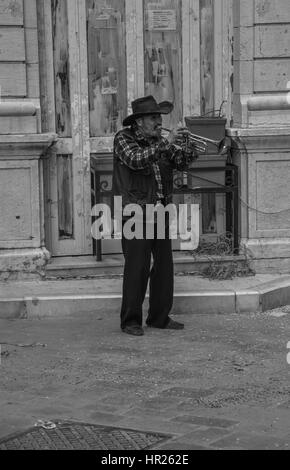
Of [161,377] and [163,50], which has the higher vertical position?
[163,50]

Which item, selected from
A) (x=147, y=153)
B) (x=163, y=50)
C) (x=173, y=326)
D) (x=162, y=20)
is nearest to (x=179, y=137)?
(x=147, y=153)

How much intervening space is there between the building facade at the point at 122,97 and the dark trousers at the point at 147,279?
1.35m

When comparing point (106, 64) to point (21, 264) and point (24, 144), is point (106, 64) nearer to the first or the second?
point (24, 144)

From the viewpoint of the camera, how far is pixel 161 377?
22.5 feet

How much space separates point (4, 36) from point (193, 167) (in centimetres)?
216

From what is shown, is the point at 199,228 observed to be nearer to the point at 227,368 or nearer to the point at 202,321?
the point at 202,321

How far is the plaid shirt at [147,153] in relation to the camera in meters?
7.74

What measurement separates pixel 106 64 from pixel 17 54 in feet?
3.03

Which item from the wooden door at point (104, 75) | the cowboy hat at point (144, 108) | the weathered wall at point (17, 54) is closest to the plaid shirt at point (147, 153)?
the cowboy hat at point (144, 108)

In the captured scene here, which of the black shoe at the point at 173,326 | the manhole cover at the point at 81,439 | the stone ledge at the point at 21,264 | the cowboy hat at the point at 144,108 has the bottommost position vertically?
the black shoe at the point at 173,326

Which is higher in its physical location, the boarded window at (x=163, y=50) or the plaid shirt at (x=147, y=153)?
the boarded window at (x=163, y=50)

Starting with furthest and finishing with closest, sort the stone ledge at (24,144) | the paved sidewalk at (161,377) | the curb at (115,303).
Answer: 1. the stone ledge at (24,144)
2. the curb at (115,303)
3. the paved sidewalk at (161,377)

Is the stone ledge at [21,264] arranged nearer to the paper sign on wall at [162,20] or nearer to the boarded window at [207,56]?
the boarded window at [207,56]

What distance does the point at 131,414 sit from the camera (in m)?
6.02
